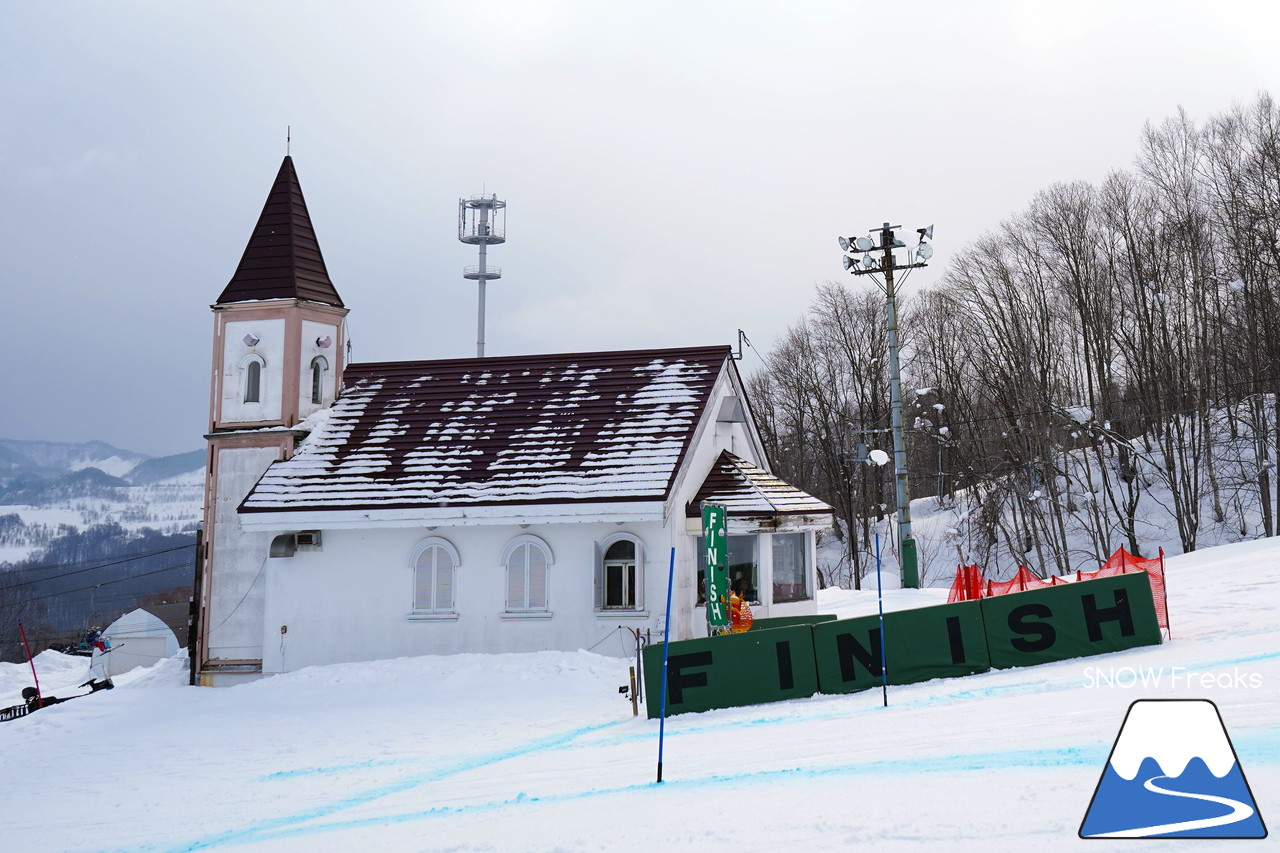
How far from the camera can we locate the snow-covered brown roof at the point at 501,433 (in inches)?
796

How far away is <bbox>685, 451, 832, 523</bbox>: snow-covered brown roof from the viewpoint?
20562 millimetres

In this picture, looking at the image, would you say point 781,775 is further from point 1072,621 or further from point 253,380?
point 253,380

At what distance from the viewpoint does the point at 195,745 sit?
15008 millimetres

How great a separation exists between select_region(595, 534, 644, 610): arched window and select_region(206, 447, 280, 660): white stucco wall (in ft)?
24.0

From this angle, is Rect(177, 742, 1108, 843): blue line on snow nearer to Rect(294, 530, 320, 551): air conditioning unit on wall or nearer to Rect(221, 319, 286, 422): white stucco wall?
Rect(294, 530, 320, 551): air conditioning unit on wall

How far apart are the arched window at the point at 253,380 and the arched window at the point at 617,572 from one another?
9.01m

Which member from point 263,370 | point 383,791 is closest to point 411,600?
point 263,370

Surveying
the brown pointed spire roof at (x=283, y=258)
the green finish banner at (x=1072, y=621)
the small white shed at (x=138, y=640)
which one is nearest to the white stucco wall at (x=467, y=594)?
the brown pointed spire roof at (x=283, y=258)

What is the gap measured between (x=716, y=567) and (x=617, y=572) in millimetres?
Result: 2202

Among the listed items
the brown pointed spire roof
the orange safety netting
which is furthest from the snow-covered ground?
the brown pointed spire roof

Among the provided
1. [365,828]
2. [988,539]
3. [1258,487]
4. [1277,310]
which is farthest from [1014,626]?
[988,539]

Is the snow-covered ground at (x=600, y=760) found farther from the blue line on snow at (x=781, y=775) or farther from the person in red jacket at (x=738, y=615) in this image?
the person in red jacket at (x=738, y=615)

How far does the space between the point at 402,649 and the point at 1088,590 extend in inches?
505

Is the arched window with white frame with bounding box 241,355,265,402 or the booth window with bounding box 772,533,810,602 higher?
the arched window with white frame with bounding box 241,355,265,402
